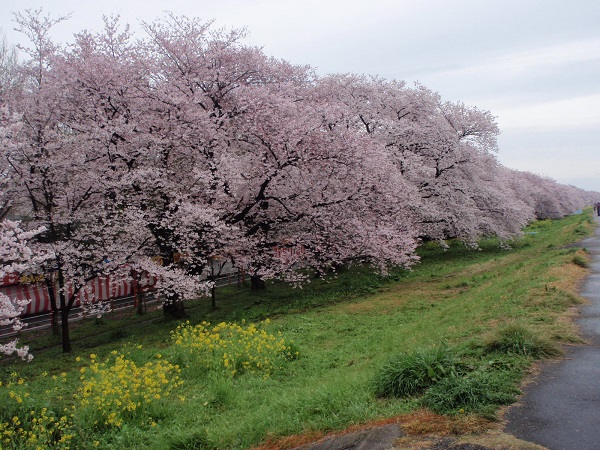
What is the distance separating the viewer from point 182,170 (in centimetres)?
1648

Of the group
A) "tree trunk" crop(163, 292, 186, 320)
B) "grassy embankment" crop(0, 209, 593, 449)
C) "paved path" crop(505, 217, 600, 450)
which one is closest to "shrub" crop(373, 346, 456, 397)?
"grassy embankment" crop(0, 209, 593, 449)

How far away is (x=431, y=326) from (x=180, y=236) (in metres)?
8.62

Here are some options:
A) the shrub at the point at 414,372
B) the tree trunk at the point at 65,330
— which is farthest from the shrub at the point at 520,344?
the tree trunk at the point at 65,330

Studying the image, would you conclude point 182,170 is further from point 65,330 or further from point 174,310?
point 65,330

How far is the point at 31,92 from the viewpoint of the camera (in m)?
15.3

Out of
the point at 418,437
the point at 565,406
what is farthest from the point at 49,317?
the point at 565,406

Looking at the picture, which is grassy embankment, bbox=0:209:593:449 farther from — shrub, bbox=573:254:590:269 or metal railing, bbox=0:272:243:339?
metal railing, bbox=0:272:243:339

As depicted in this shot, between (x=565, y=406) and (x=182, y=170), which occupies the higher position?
(x=182, y=170)

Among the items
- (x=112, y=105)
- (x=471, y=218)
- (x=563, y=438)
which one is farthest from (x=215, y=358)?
(x=471, y=218)

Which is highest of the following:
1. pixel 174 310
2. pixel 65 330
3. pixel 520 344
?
pixel 520 344

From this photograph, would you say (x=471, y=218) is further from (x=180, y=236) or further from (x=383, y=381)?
(x=383, y=381)

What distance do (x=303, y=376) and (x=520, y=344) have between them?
11.7 ft

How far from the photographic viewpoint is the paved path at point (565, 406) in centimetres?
408

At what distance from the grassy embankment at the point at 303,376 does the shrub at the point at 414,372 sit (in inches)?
0.7
